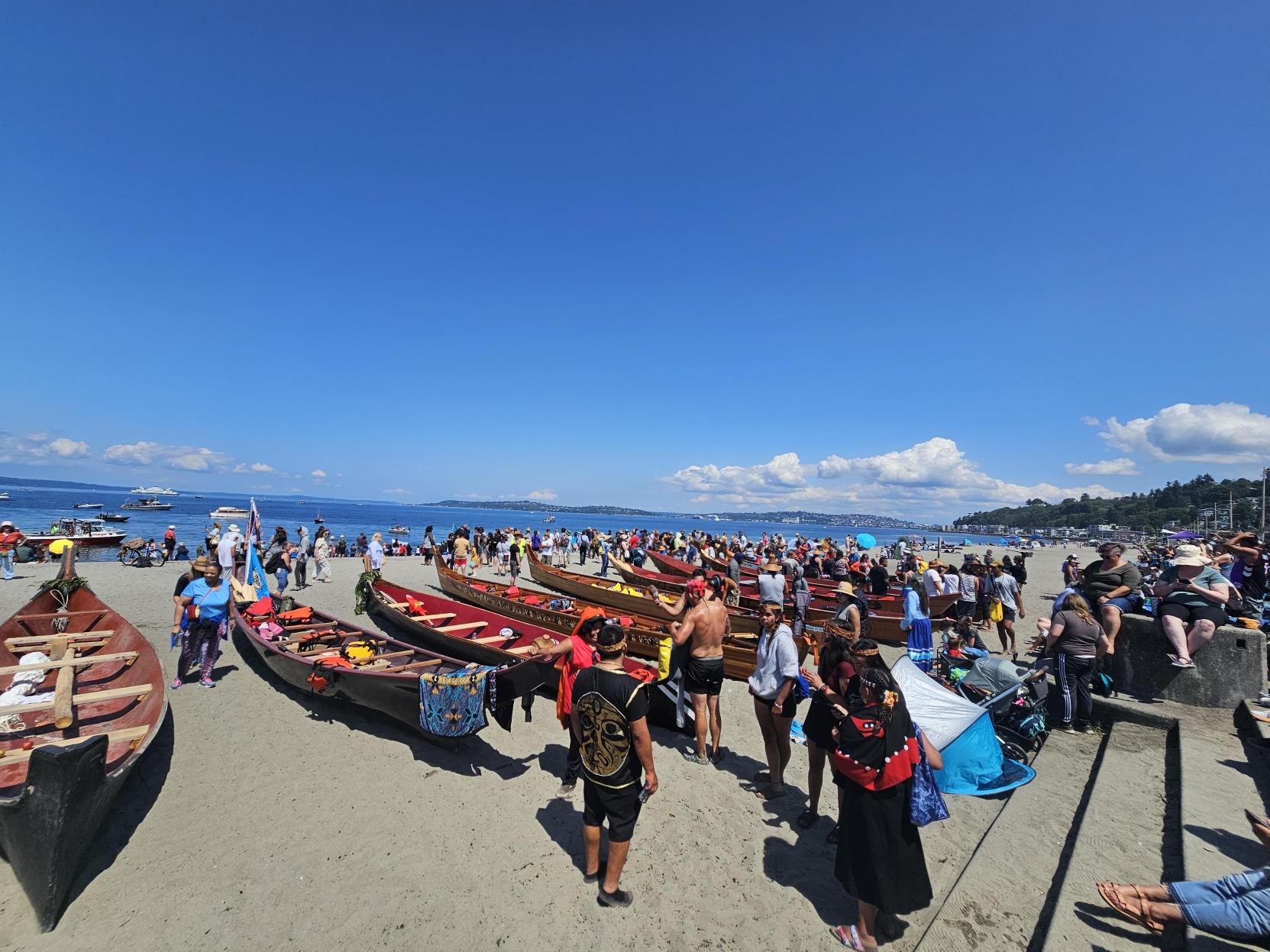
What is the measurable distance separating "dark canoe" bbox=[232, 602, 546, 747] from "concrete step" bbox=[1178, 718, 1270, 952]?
5.19m

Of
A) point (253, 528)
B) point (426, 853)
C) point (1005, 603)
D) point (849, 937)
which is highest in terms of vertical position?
point (253, 528)

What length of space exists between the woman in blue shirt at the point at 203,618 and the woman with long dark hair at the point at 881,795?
828cm

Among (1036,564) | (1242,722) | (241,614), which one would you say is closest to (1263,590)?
(1242,722)

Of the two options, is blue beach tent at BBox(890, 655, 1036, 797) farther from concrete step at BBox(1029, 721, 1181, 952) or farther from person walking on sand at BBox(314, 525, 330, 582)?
person walking on sand at BBox(314, 525, 330, 582)

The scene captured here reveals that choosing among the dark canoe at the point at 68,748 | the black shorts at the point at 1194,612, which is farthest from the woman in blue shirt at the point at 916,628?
the dark canoe at the point at 68,748

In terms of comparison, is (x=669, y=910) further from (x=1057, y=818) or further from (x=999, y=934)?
(x=1057, y=818)

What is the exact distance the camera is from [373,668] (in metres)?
7.14

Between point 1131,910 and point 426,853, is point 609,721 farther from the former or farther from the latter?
point 1131,910

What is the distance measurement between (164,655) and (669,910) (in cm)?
1026

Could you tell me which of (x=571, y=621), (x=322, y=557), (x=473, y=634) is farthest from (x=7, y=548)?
(x=571, y=621)

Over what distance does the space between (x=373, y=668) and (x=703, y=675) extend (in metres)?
4.60

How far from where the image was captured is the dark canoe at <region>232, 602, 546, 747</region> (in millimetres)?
5754

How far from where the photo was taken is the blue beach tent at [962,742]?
5.13m

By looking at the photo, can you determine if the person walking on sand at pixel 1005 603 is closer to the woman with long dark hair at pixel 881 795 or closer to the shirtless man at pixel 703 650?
the shirtless man at pixel 703 650
